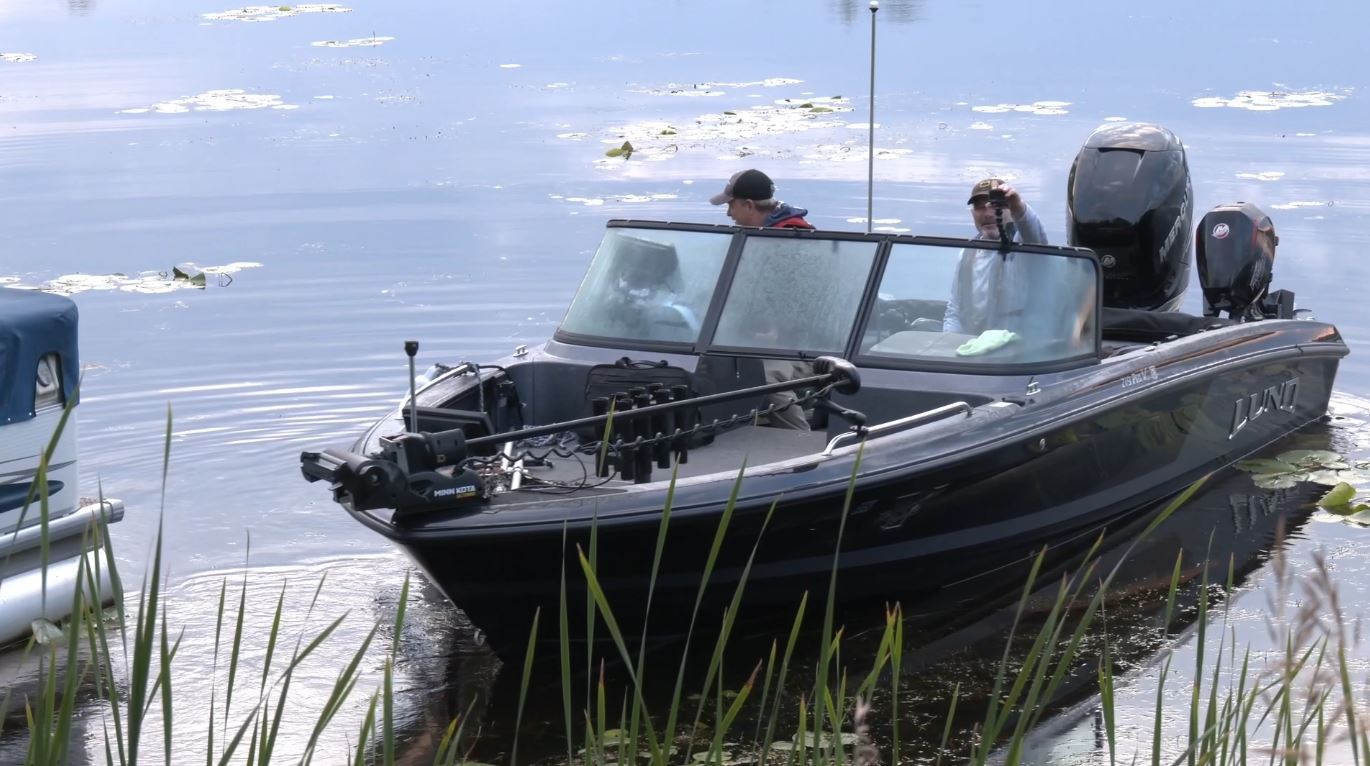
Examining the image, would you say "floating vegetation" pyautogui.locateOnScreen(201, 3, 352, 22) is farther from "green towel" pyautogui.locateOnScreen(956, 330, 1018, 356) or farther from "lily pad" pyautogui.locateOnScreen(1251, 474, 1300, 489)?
"green towel" pyautogui.locateOnScreen(956, 330, 1018, 356)

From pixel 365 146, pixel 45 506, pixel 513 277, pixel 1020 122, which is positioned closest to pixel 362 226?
pixel 513 277

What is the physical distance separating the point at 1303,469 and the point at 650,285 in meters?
3.48

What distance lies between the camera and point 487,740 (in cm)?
525

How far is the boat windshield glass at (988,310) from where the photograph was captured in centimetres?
664

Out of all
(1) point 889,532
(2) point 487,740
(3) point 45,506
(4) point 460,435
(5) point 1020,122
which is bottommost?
(2) point 487,740

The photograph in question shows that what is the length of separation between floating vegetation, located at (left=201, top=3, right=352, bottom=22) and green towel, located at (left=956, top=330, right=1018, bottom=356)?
3319cm

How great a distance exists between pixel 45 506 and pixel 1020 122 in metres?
18.5

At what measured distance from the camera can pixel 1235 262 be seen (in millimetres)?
8422

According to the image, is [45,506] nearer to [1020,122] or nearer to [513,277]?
[513,277]

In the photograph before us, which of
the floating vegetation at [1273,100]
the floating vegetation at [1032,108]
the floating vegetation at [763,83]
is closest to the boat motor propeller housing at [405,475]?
the floating vegetation at [1032,108]

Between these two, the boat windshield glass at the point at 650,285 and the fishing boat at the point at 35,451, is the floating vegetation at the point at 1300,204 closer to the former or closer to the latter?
the boat windshield glass at the point at 650,285

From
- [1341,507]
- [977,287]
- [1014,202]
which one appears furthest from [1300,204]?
[977,287]

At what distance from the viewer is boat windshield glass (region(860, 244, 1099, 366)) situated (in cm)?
664

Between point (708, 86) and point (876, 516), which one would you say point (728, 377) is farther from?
point (708, 86)
